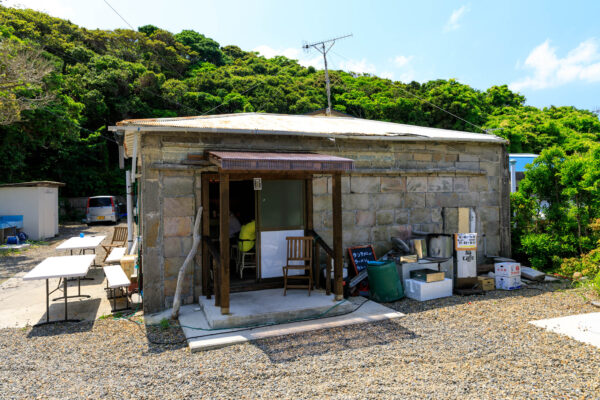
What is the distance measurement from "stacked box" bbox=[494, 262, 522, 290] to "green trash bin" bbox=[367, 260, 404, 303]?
7.25 feet

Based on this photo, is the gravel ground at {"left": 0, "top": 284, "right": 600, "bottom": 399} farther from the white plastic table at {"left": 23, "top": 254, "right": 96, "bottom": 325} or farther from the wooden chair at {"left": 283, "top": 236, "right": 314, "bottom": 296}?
the wooden chair at {"left": 283, "top": 236, "right": 314, "bottom": 296}

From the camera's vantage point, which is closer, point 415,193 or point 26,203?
point 415,193

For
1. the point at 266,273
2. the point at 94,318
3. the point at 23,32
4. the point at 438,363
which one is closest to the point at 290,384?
the point at 438,363

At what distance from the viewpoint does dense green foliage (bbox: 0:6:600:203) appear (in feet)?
81.9

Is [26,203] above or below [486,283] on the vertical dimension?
above

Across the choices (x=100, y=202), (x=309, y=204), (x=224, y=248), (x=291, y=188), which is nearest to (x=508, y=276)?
(x=309, y=204)

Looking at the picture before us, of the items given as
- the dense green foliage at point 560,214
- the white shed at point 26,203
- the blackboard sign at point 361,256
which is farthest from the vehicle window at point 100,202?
the dense green foliage at point 560,214

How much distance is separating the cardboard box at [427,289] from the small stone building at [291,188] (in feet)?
3.45

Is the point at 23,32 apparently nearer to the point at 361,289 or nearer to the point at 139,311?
the point at 139,311

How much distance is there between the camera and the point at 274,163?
5.41 meters

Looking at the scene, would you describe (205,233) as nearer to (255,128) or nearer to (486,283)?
(255,128)

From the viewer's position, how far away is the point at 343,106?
32812 millimetres

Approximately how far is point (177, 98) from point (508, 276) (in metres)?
28.4

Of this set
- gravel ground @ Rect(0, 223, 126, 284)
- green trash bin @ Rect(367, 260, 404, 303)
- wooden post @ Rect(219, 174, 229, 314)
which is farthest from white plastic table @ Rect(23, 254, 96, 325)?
green trash bin @ Rect(367, 260, 404, 303)
